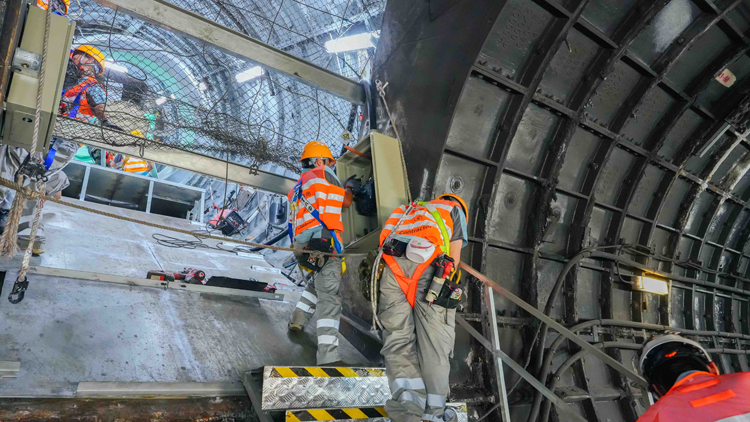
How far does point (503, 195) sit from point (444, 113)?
4.13 feet

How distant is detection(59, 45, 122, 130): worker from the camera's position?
467 cm

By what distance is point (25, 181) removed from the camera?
4484mm

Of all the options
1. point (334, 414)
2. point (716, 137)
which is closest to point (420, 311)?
point (334, 414)

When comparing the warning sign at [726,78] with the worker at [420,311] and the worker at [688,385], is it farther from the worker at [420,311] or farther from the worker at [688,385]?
the worker at [688,385]

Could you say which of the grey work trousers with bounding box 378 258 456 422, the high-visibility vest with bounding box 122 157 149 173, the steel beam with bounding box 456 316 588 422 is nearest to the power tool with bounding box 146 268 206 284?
Result: the grey work trousers with bounding box 378 258 456 422

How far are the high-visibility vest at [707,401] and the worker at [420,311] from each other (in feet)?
5.76

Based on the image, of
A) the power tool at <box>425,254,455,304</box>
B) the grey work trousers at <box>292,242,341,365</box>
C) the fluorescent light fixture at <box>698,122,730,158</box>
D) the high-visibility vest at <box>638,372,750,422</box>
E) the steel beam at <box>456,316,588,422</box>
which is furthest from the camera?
the fluorescent light fixture at <box>698,122,730,158</box>

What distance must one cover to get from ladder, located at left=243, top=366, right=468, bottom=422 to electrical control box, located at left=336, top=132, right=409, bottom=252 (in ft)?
5.04

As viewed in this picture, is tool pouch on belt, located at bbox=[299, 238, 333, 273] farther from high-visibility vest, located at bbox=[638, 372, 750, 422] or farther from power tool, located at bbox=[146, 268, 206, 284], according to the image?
high-visibility vest, located at bbox=[638, 372, 750, 422]

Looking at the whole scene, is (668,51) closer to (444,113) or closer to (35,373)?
(444,113)

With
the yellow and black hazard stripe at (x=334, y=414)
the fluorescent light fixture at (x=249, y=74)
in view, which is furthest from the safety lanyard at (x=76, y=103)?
the yellow and black hazard stripe at (x=334, y=414)

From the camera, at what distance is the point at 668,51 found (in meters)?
4.65

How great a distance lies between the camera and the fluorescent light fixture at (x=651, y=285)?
541 cm

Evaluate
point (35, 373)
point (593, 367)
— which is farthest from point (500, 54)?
point (35, 373)
